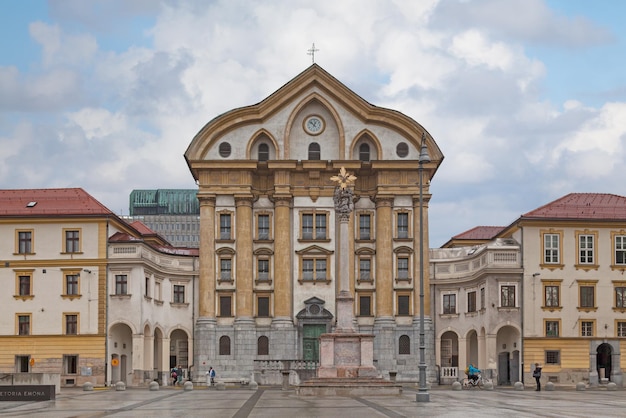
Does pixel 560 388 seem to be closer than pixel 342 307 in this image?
No

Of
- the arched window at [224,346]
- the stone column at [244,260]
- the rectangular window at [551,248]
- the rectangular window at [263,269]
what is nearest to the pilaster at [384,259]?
the rectangular window at [263,269]

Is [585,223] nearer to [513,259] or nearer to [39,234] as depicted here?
[513,259]

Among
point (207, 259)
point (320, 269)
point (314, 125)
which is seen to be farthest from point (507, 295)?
point (207, 259)

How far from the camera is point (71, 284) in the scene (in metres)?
84.1

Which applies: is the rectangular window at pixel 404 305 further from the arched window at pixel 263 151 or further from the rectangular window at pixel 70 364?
the rectangular window at pixel 70 364

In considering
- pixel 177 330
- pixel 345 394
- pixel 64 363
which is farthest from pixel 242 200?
pixel 345 394

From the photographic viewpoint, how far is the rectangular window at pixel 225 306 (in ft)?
290

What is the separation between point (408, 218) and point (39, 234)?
2872cm

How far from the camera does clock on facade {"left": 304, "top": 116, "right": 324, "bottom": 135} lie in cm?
9050

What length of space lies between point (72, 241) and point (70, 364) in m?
9.21

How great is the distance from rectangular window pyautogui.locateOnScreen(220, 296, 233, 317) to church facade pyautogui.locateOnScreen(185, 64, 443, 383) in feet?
0.32

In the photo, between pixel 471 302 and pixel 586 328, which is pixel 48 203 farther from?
pixel 586 328

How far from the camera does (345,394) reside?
56562 millimetres

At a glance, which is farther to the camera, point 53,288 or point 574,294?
point 53,288
